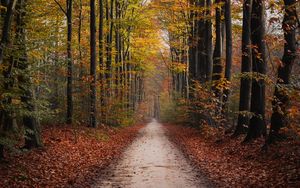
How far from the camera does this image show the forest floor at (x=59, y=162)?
8.34m

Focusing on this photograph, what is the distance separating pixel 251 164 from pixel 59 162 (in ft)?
20.1

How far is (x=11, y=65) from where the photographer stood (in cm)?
844

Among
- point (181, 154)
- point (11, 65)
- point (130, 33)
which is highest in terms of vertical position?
point (130, 33)

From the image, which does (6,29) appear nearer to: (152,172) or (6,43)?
Result: (6,43)

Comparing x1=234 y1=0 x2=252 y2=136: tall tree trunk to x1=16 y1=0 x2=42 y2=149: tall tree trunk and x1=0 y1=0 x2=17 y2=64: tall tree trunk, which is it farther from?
x1=0 y1=0 x2=17 y2=64: tall tree trunk

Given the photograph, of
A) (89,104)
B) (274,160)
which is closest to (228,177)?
(274,160)

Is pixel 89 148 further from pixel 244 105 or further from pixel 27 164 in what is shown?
pixel 244 105

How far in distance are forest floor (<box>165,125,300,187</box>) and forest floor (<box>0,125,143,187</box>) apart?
344 cm

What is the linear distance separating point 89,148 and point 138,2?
19.5m

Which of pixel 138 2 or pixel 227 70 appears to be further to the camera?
pixel 138 2

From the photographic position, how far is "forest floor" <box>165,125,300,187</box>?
8008 mm

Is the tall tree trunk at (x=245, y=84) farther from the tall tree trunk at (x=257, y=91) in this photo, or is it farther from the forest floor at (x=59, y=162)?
the forest floor at (x=59, y=162)

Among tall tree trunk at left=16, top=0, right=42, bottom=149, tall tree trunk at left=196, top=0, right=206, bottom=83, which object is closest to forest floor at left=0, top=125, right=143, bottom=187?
tall tree trunk at left=16, top=0, right=42, bottom=149

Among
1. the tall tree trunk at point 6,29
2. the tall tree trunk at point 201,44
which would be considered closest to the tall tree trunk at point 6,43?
the tall tree trunk at point 6,29
